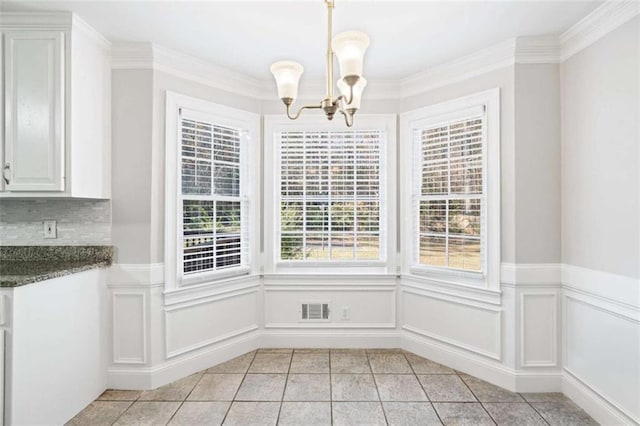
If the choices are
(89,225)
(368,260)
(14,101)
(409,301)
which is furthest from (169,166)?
(409,301)

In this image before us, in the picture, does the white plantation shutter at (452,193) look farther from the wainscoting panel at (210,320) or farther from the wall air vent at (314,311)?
the wainscoting panel at (210,320)

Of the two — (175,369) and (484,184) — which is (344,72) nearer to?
(484,184)

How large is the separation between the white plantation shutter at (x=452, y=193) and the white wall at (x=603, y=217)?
0.59m

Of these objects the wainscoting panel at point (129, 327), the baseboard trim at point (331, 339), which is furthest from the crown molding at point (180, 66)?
the baseboard trim at point (331, 339)

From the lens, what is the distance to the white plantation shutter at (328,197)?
11.2 ft

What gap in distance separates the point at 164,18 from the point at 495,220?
112 inches

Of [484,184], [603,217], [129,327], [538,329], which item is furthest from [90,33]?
[538,329]

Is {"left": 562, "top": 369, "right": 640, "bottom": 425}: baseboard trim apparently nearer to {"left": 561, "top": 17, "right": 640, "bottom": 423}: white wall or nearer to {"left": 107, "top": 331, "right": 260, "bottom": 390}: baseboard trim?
{"left": 561, "top": 17, "right": 640, "bottom": 423}: white wall

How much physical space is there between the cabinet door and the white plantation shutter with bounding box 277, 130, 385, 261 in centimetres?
178

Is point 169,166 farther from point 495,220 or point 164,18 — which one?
point 495,220

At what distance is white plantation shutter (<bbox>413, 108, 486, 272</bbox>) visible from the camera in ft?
9.37

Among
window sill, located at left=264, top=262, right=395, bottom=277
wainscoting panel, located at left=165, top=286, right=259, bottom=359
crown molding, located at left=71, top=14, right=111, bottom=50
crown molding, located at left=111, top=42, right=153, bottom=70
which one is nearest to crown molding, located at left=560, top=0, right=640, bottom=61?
window sill, located at left=264, top=262, right=395, bottom=277

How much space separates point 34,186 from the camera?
7.39 feet

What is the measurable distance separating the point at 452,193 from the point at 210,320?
243cm
